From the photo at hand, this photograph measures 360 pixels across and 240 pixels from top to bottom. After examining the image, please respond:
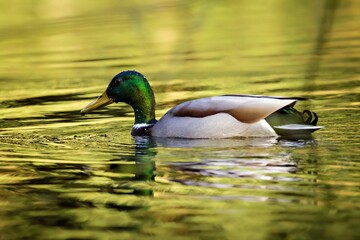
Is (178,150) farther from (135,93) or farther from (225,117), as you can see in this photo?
(135,93)

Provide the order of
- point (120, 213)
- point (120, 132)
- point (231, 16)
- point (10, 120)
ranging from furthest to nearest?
point (231, 16) → point (10, 120) → point (120, 132) → point (120, 213)

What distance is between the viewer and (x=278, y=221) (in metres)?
5.81

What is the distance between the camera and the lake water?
5.66 metres

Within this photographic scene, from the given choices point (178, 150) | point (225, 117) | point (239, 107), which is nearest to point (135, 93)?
point (225, 117)

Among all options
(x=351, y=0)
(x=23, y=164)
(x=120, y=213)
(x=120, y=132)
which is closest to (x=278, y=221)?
(x=120, y=213)

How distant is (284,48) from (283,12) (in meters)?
6.84

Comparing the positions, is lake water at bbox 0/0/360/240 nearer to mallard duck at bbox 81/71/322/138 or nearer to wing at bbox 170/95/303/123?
mallard duck at bbox 81/71/322/138

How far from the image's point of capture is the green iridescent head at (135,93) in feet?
34.1

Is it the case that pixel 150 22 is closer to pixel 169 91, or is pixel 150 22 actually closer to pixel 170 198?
pixel 169 91

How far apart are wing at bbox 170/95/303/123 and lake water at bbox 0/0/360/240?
261 mm

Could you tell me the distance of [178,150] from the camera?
8945mm

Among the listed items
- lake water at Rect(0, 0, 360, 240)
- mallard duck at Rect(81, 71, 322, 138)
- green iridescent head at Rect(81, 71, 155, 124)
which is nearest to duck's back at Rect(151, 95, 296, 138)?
mallard duck at Rect(81, 71, 322, 138)

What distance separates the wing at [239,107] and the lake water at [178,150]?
0.26m

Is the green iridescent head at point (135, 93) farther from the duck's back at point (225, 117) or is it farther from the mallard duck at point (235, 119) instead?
the duck's back at point (225, 117)
